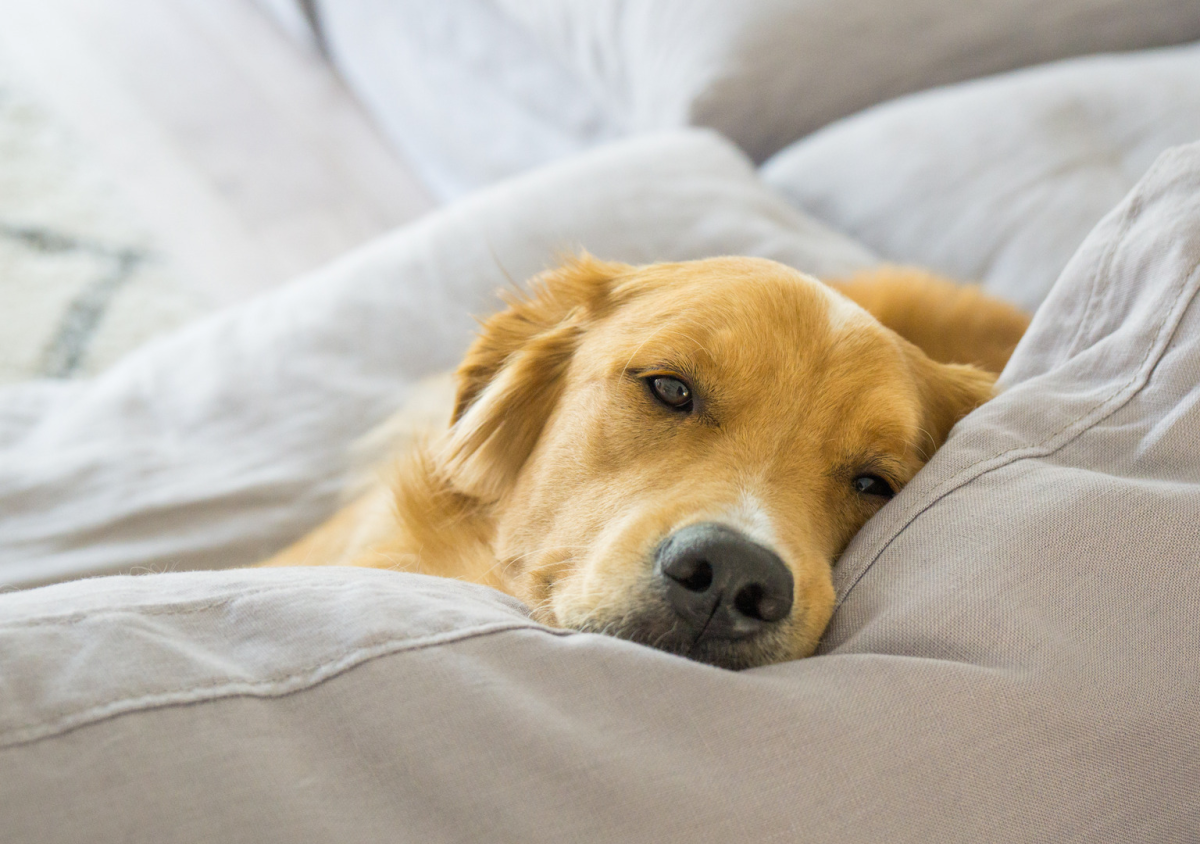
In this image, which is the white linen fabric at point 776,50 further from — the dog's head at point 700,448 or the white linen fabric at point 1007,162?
the dog's head at point 700,448

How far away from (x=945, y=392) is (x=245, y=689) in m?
1.29

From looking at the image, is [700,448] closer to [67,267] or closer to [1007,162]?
[1007,162]

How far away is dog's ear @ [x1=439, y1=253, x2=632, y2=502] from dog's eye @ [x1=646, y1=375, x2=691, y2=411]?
273 millimetres

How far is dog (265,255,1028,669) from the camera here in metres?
1.22

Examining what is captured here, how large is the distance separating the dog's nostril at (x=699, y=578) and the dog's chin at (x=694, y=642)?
45mm

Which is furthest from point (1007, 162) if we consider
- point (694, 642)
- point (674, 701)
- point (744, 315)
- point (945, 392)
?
point (674, 701)

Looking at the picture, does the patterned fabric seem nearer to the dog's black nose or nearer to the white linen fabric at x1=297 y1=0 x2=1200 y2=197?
the white linen fabric at x1=297 y1=0 x2=1200 y2=197

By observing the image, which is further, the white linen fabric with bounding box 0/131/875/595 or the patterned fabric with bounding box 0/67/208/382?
the patterned fabric with bounding box 0/67/208/382

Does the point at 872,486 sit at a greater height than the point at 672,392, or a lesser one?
lesser

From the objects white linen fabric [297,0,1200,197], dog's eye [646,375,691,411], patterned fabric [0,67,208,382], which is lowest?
patterned fabric [0,67,208,382]

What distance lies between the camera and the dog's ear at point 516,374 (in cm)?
174

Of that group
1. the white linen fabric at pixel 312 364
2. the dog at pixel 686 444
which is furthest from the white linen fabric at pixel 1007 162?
the dog at pixel 686 444

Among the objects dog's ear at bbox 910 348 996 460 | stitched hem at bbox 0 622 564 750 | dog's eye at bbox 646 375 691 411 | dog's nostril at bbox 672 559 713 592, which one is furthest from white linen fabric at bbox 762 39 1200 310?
stitched hem at bbox 0 622 564 750

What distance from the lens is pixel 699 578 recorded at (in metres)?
1.20
